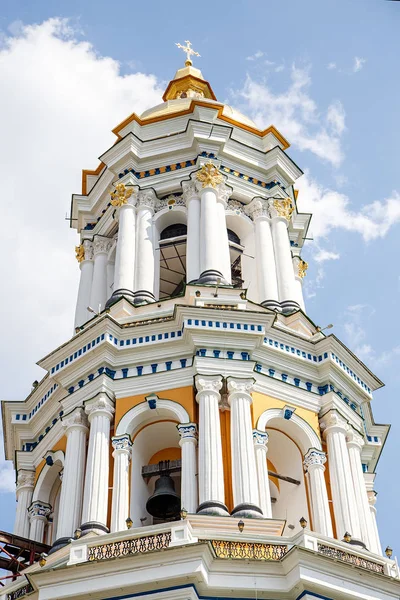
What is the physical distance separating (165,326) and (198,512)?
3.91 meters

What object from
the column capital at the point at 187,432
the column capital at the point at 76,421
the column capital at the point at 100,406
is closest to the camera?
the column capital at the point at 187,432

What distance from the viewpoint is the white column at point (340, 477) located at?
18875 millimetres

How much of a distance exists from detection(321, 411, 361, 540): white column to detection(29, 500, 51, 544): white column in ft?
16.3

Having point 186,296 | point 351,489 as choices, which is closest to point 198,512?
point 351,489

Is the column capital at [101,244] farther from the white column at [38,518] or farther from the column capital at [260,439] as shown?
the column capital at [260,439]

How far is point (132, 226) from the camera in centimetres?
2361

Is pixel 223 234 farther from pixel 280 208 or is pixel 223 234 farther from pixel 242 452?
pixel 242 452

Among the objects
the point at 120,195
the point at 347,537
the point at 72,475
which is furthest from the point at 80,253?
the point at 347,537

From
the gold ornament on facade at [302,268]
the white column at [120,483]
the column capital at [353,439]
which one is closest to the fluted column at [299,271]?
the gold ornament on facade at [302,268]

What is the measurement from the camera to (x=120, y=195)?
2412cm

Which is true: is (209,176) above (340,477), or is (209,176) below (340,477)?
above

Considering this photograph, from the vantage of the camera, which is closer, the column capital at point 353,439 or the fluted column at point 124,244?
the column capital at point 353,439

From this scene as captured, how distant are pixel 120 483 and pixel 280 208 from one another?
26.8ft

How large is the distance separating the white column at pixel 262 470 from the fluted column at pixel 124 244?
13.6 ft
